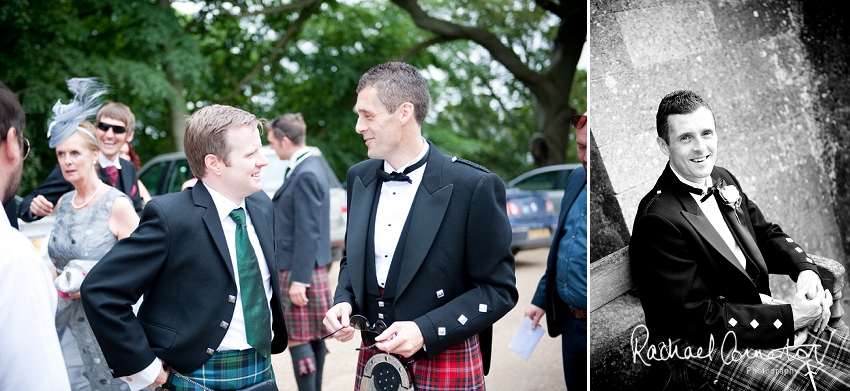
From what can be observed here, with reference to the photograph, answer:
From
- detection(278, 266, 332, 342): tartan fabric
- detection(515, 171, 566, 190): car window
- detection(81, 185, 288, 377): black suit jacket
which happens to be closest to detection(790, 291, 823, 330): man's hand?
detection(81, 185, 288, 377): black suit jacket

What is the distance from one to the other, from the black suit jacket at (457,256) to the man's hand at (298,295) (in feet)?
7.59

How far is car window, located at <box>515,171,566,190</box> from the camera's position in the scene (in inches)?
516

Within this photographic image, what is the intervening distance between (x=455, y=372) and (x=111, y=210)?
1.95m

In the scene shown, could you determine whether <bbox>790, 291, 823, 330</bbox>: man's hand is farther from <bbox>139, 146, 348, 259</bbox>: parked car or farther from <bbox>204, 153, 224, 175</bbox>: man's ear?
<bbox>139, 146, 348, 259</bbox>: parked car

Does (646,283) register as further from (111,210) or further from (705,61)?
(111,210)

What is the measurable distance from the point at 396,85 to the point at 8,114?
123 cm

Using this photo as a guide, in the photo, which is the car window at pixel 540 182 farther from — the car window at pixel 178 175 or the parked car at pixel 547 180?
the car window at pixel 178 175

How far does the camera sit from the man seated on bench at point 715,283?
2830mm

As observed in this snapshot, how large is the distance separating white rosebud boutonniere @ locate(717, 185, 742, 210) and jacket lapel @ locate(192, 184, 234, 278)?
1885 millimetres

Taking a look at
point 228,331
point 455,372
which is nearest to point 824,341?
point 455,372

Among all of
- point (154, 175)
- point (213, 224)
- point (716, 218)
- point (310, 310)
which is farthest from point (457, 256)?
point (154, 175)

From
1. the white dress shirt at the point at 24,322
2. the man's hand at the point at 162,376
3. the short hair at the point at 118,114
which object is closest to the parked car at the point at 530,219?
the short hair at the point at 118,114

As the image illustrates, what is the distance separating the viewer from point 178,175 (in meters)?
9.96

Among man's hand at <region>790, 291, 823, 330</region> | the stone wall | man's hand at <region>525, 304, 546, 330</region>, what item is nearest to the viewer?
man's hand at <region>790, 291, 823, 330</region>
